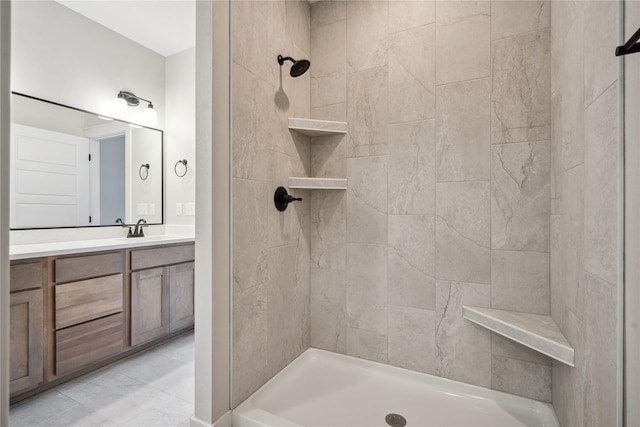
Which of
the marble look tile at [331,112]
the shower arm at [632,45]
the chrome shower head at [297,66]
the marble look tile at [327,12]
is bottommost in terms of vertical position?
the shower arm at [632,45]

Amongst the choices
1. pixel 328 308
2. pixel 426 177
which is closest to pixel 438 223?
pixel 426 177

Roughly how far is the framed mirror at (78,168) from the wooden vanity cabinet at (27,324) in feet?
2.10

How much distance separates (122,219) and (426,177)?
2.65 metres

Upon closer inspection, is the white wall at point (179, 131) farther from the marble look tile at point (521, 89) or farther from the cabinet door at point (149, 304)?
the marble look tile at point (521, 89)

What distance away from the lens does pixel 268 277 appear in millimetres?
1610

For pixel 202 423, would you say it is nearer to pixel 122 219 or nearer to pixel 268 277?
pixel 268 277

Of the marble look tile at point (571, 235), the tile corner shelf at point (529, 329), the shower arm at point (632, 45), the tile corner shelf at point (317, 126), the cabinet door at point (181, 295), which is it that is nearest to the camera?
the shower arm at point (632, 45)

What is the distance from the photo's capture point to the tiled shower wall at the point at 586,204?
776 mm

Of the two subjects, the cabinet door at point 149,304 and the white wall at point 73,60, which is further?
the cabinet door at point 149,304

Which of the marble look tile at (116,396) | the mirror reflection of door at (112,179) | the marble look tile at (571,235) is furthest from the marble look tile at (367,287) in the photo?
the mirror reflection of door at (112,179)

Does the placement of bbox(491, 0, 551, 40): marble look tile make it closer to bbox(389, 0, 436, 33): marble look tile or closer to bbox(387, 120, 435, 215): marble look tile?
bbox(389, 0, 436, 33): marble look tile

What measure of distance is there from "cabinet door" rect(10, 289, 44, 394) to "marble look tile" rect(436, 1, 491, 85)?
263 centimetres

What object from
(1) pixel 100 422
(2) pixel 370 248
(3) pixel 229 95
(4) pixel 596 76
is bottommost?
(1) pixel 100 422

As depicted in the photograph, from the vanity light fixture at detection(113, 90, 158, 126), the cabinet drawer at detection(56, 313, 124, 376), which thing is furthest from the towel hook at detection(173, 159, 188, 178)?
the cabinet drawer at detection(56, 313, 124, 376)
